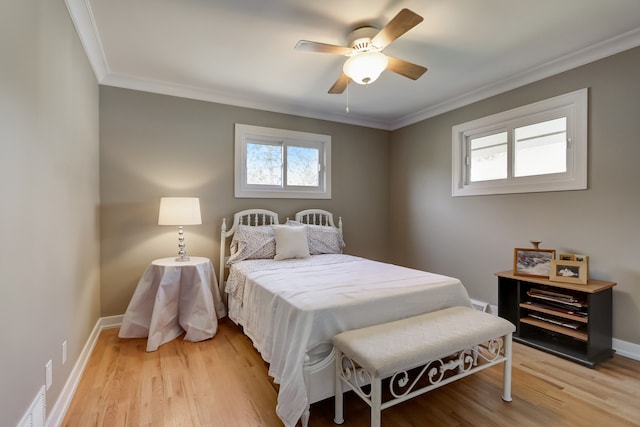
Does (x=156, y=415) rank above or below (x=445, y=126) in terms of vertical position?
below

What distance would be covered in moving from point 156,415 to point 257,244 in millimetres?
1719

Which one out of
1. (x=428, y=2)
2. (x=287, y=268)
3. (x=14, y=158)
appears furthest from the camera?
(x=287, y=268)

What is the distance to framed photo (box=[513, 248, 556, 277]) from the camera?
106 inches

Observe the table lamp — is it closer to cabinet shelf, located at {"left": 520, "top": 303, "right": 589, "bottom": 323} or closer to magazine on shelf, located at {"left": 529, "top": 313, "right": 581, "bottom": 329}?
cabinet shelf, located at {"left": 520, "top": 303, "right": 589, "bottom": 323}

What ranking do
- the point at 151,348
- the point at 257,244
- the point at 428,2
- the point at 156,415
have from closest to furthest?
the point at 156,415 < the point at 428,2 < the point at 151,348 < the point at 257,244

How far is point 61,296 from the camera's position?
180 cm

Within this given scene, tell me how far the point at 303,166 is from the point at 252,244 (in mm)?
1407

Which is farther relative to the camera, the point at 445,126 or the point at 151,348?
the point at 445,126

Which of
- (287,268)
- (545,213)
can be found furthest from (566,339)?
(287,268)

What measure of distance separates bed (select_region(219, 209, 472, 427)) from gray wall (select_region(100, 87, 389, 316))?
1.33 ft

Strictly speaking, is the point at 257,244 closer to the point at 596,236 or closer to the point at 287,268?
the point at 287,268

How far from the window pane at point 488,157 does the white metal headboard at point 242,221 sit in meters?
2.49

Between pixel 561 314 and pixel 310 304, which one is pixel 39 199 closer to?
pixel 310 304

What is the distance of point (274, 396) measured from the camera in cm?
192
